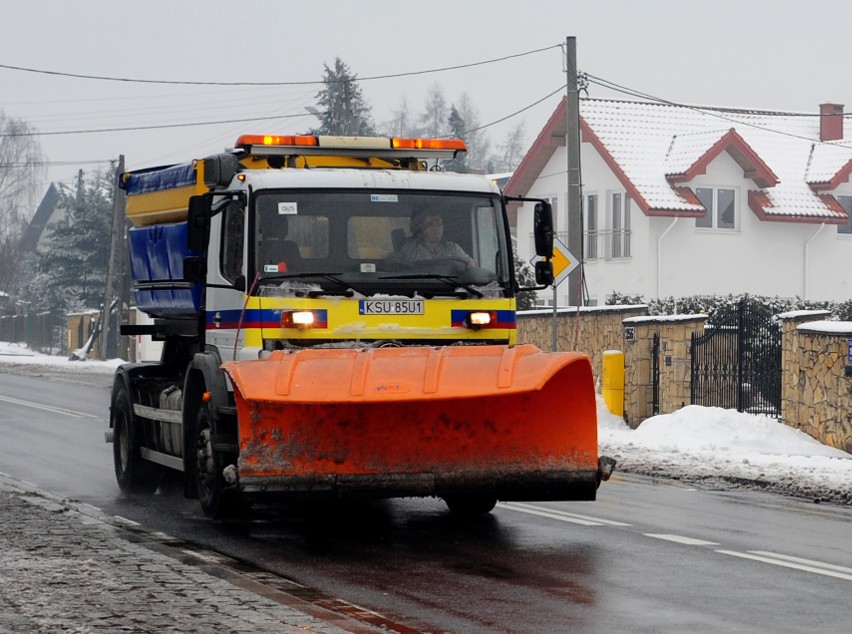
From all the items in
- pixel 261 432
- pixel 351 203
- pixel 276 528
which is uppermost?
pixel 351 203

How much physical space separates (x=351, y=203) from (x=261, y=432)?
2.07m

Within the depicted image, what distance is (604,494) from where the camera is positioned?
14.4 meters

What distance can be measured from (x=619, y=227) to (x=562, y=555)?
1499 inches

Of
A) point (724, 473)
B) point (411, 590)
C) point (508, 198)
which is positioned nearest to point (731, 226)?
point (724, 473)

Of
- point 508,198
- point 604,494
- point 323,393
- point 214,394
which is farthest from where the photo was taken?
point 604,494

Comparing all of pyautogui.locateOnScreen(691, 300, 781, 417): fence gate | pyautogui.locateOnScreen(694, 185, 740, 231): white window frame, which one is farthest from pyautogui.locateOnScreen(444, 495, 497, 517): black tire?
pyautogui.locateOnScreen(694, 185, 740, 231): white window frame

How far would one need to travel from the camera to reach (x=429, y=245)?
11914 mm

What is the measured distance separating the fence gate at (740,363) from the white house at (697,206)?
22140 millimetres

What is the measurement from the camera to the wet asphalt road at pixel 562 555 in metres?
8.06

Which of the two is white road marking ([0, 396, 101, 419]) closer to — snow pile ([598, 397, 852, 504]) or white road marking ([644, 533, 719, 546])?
snow pile ([598, 397, 852, 504])

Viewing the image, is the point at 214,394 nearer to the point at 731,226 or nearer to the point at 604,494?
the point at 604,494

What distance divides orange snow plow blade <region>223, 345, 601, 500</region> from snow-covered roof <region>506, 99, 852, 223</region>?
35.0 metres

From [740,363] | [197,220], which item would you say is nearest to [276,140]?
[197,220]

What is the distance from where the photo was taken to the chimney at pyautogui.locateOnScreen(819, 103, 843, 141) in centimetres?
5281
